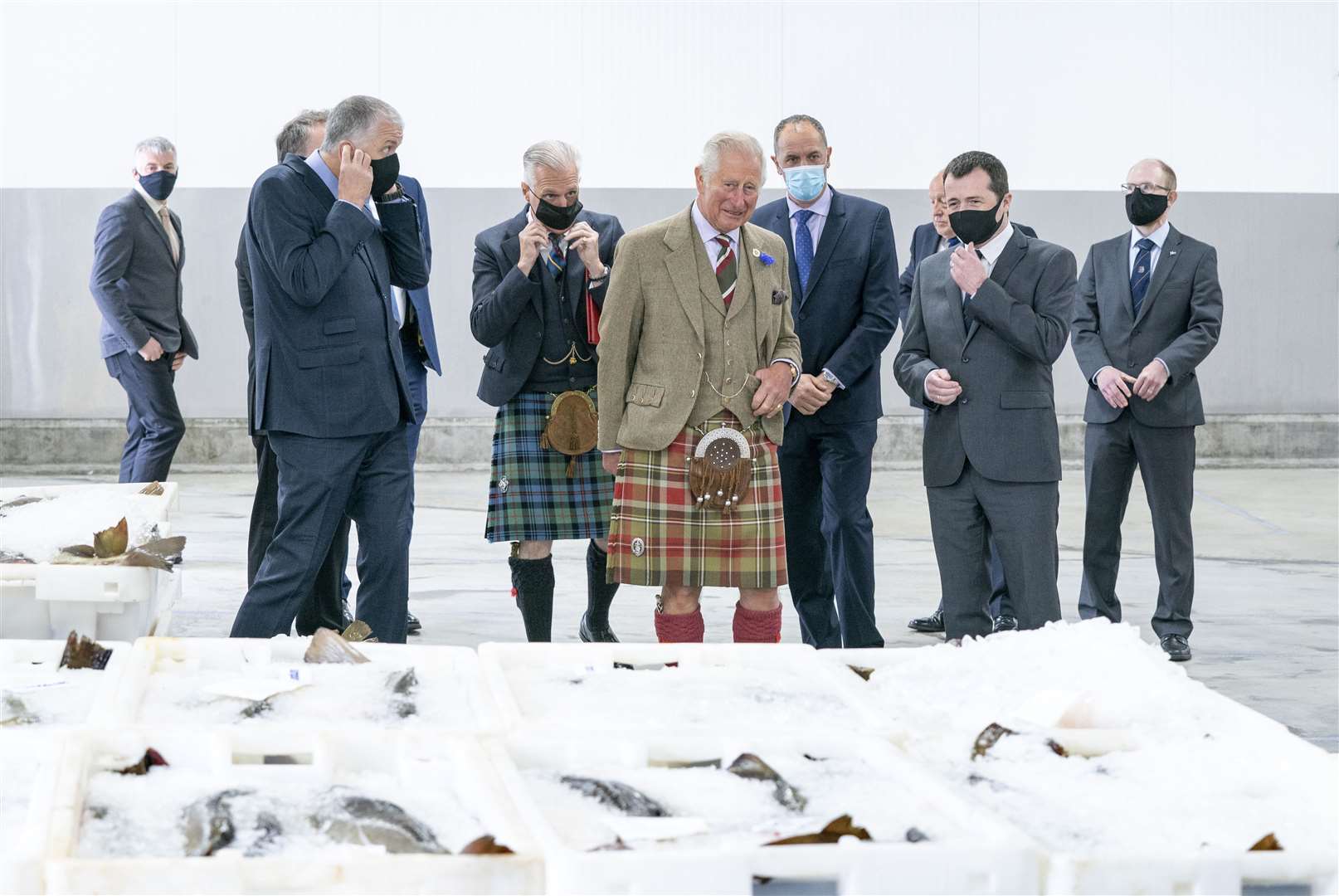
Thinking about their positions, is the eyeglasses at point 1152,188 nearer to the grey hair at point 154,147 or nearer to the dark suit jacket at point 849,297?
the dark suit jacket at point 849,297

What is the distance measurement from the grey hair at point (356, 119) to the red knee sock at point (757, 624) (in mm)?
1616

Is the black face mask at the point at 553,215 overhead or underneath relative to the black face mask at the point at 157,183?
underneath

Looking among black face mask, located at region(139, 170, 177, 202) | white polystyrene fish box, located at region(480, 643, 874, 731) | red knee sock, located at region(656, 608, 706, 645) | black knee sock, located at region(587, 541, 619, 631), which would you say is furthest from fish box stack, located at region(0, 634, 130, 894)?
black face mask, located at region(139, 170, 177, 202)

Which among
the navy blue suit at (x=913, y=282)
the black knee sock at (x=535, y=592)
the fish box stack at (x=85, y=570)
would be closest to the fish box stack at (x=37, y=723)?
the fish box stack at (x=85, y=570)

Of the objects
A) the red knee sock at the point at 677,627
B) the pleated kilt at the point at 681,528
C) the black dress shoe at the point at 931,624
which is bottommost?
the black dress shoe at the point at 931,624

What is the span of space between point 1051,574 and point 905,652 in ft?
6.47

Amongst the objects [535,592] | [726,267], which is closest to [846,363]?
[726,267]

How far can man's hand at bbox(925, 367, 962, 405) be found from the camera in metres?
4.15

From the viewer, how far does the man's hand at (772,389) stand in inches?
157

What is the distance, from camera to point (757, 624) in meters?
4.09

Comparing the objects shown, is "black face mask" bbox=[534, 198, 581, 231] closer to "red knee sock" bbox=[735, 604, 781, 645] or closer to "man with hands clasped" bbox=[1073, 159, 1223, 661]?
"red knee sock" bbox=[735, 604, 781, 645]

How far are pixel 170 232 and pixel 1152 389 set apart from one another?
4.51 metres

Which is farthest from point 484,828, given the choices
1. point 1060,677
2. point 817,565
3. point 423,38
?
point 423,38

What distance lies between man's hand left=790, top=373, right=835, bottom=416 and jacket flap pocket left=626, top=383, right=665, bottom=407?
2.20ft
